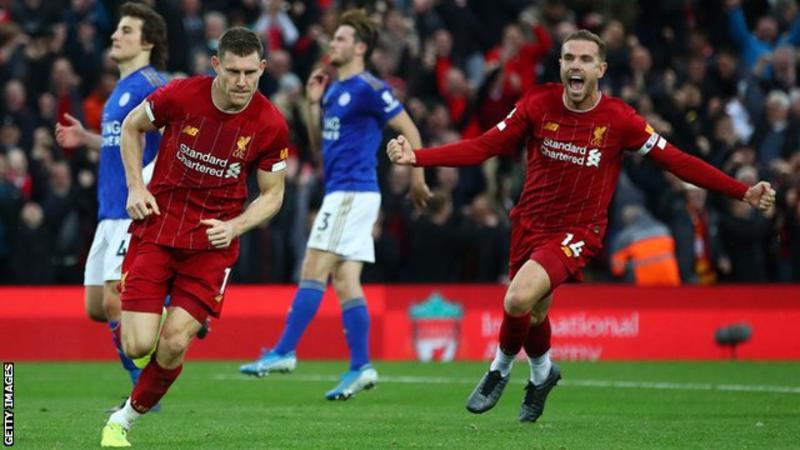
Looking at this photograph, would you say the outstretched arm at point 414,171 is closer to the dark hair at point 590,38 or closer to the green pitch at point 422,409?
the green pitch at point 422,409

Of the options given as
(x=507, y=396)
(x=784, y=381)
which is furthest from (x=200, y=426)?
(x=784, y=381)

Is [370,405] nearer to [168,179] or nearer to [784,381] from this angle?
[168,179]

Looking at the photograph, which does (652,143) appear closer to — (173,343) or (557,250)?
(557,250)

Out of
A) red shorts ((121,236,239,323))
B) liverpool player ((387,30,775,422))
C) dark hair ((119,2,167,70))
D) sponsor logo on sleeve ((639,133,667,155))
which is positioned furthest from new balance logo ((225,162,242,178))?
sponsor logo on sleeve ((639,133,667,155))

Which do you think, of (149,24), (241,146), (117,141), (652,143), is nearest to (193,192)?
(241,146)

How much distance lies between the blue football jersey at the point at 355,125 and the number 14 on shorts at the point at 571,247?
2.98 m

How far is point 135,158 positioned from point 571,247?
2978 mm

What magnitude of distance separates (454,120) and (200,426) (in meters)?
11.6

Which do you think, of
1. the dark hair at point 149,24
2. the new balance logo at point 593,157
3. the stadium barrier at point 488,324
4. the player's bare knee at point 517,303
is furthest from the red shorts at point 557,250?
the stadium barrier at point 488,324

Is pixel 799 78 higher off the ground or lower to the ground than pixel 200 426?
higher

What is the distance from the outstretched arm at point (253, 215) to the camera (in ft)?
32.9

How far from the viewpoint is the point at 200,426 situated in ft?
37.7

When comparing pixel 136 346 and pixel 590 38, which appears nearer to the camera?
pixel 136 346

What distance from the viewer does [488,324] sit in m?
20.1
